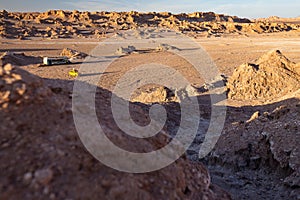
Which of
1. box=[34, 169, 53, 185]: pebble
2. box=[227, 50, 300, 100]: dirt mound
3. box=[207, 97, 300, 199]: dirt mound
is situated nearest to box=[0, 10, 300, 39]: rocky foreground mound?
box=[227, 50, 300, 100]: dirt mound

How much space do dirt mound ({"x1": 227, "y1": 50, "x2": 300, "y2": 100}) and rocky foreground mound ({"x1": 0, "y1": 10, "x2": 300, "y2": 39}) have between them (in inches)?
1021

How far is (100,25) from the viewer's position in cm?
4559

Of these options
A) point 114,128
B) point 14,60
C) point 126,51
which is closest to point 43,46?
point 126,51

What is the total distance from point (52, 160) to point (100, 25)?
44.4 metres

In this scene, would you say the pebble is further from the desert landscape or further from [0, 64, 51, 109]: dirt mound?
[0, 64, 51, 109]: dirt mound

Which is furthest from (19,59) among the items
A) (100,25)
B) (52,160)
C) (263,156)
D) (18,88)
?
(100,25)

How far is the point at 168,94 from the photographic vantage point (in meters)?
10.5

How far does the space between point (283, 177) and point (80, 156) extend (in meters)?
3.20

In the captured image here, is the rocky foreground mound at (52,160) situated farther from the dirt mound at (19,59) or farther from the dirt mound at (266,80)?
the dirt mound at (19,59)

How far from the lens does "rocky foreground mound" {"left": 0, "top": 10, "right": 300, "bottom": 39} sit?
37188mm

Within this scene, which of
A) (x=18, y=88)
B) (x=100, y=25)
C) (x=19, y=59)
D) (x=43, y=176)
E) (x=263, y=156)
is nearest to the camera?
(x=43, y=176)

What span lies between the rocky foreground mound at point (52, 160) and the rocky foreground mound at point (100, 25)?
103 feet

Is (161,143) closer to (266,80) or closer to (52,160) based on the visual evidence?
(52,160)

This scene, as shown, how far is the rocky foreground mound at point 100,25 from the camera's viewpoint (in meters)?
37.2
